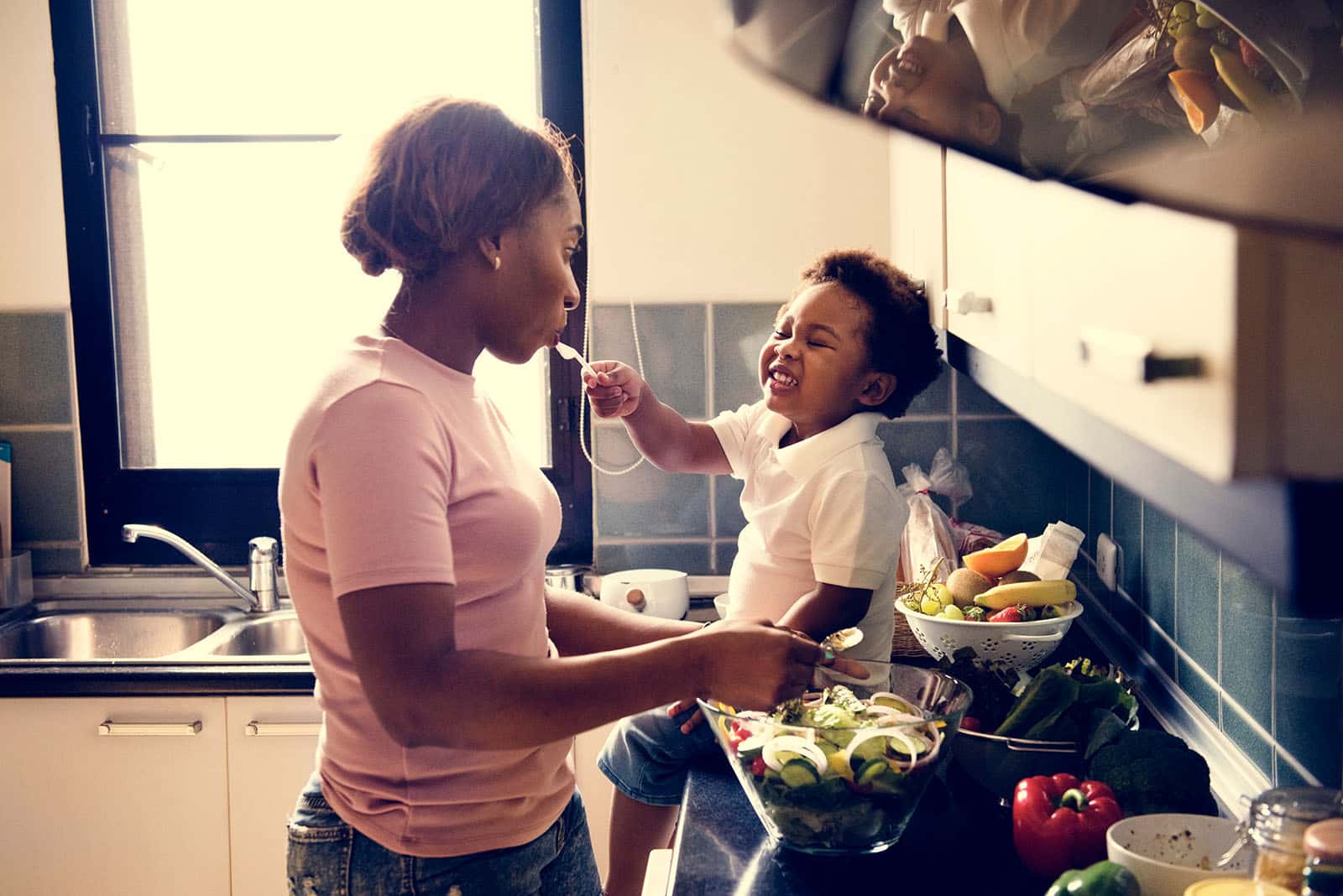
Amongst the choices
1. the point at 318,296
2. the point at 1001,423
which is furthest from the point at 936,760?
the point at 318,296

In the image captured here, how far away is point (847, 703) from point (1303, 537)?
2.76ft

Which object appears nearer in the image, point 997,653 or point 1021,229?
point 1021,229

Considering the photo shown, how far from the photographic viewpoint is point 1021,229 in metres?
1.23

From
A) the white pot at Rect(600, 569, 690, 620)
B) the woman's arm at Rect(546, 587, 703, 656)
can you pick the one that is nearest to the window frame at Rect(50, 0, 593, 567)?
the white pot at Rect(600, 569, 690, 620)

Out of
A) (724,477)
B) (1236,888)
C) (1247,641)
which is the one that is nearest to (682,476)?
(724,477)

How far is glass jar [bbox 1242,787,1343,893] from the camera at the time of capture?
925 millimetres

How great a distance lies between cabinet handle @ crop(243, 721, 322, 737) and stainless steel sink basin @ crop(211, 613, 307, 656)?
0.28 metres

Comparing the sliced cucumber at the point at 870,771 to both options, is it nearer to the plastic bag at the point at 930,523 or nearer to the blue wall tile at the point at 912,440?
the plastic bag at the point at 930,523

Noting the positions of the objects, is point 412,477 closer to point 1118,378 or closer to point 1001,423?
point 1118,378

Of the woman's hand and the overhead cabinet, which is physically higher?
the overhead cabinet

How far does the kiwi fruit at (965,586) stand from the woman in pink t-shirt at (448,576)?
2.66ft

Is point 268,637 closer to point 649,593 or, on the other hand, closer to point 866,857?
point 649,593

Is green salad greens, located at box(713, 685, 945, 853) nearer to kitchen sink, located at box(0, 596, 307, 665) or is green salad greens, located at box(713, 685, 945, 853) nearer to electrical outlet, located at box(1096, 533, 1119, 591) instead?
electrical outlet, located at box(1096, 533, 1119, 591)

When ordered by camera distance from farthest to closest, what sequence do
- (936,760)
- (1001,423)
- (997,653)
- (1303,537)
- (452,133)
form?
(1001,423), (997,653), (936,760), (452,133), (1303,537)
